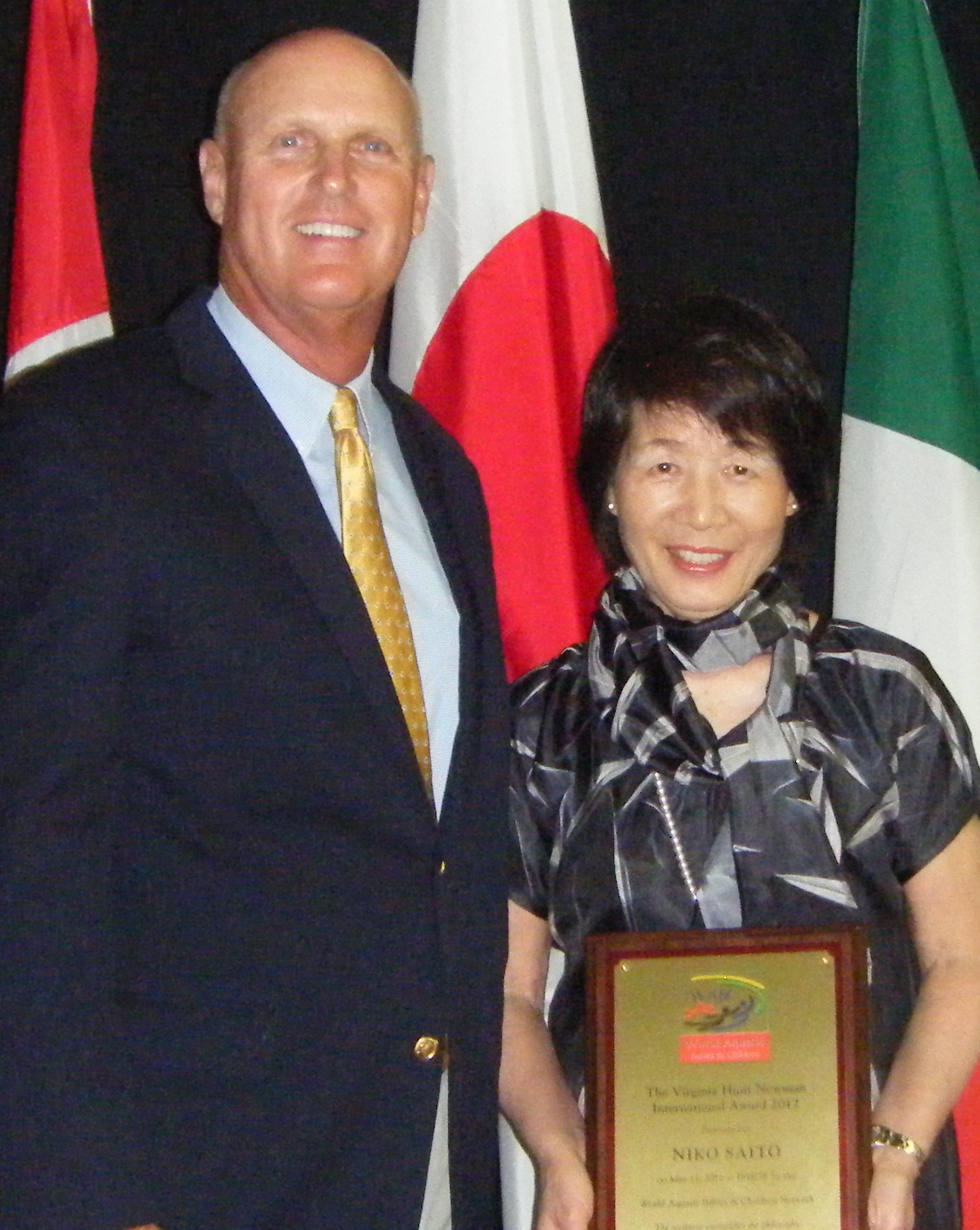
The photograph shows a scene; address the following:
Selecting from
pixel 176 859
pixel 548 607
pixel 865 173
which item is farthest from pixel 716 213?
pixel 176 859

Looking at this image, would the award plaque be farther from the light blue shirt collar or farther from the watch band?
the light blue shirt collar

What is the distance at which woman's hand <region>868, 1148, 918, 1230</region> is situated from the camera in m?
1.48

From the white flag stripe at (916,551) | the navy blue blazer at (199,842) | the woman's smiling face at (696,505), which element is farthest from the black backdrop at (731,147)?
the navy blue blazer at (199,842)

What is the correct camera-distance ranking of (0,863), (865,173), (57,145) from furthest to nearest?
(865,173) → (57,145) → (0,863)

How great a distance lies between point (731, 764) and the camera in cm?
165

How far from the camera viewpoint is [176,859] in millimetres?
1384

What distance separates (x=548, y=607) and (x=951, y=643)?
57 centimetres

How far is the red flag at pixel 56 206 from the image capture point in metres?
2.03

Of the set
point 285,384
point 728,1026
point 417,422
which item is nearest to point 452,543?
point 417,422

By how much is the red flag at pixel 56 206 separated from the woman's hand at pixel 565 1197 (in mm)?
1268

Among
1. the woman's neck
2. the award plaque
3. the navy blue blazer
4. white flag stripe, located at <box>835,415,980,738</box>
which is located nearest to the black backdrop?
white flag stripe, located at <box>835,415,980,738</box>

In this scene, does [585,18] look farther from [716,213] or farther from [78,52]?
[78,52]

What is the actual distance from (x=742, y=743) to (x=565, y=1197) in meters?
0.52

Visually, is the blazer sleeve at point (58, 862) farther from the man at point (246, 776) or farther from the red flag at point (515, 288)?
the red flag at point (515, 288)
